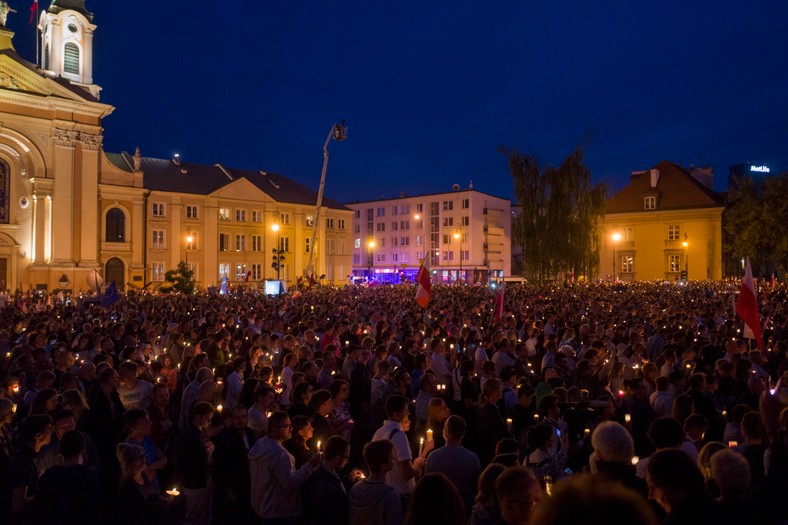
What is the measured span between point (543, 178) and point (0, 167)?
4123cm

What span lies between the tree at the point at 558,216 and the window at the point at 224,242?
3281 cm

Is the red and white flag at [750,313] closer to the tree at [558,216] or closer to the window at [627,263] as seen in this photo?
the tree at [558,216]

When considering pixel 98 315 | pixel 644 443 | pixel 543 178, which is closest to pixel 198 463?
pixel 644 443

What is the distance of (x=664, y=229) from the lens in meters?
66.1

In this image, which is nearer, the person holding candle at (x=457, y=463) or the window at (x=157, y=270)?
the person holding candle at (x=457, y=463)

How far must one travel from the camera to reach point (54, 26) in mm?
55531

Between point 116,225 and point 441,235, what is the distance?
43.5 metres

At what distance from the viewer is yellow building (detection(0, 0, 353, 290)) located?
162ft

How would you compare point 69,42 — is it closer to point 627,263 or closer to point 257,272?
point 257,272

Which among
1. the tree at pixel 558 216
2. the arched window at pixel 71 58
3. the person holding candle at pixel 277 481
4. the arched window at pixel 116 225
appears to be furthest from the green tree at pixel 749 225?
the arched window at pixel 71 58

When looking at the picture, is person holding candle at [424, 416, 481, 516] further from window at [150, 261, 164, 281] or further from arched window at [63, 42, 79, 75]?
arched window at [63, 42, 79, 75]

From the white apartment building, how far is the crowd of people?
69062mm

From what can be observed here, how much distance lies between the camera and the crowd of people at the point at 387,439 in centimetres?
405

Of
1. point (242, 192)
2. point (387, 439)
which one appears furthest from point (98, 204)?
point (387, 439)
